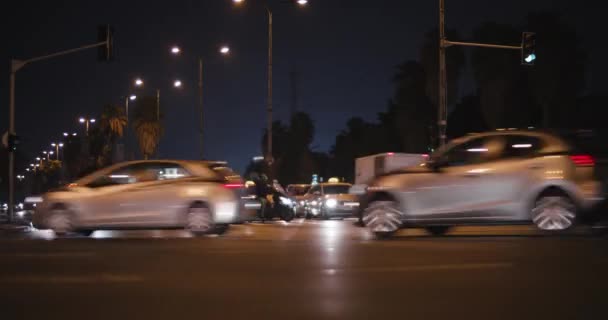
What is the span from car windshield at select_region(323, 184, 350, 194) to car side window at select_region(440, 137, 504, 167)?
1825cm

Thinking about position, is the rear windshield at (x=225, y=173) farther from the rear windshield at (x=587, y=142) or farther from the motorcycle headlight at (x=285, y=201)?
the motorcycle headlight at (x=285, y=201)

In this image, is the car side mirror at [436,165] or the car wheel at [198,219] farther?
the car wheel at [198,219]

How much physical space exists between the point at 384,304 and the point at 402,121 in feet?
187

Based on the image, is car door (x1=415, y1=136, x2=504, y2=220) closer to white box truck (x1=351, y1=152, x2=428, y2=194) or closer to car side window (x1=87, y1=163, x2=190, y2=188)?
car side window (x1=87, y1=163, x2=190, y2=188)

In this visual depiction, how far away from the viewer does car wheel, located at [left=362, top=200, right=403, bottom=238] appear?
1447 centimetres

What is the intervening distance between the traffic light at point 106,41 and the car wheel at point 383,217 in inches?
608

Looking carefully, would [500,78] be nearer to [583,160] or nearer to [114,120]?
[114,120]

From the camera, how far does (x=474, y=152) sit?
14.1 m

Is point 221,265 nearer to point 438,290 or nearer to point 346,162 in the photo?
point 438,290

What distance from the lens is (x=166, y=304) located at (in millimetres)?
7625

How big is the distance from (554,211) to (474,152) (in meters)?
1.64

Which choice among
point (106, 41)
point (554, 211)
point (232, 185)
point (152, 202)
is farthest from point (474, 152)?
point (106, 41)

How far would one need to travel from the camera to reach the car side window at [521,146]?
1373cm

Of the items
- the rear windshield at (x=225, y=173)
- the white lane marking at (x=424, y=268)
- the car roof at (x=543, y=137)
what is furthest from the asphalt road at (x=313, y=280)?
the rear windshield at (x=225, y=173)
